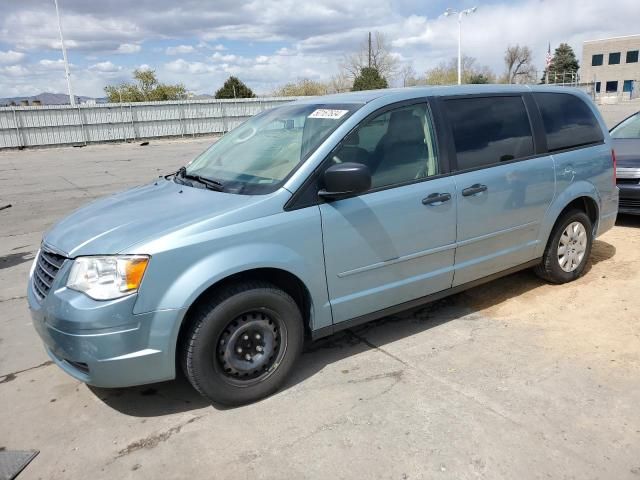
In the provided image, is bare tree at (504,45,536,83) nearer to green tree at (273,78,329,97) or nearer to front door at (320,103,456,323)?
green tree at (273,78,329,97)

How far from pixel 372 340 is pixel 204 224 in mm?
1748

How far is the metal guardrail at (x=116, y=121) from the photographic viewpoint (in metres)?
28.4

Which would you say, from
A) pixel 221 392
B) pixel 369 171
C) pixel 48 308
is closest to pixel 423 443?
pixel 221 392

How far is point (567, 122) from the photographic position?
4746 millimetres

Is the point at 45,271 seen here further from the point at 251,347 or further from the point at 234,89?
the point at 234,89

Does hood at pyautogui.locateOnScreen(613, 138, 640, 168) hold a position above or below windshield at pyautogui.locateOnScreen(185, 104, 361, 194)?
below

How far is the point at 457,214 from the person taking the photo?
12.8 ft

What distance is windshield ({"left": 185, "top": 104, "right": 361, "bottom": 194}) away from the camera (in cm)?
343

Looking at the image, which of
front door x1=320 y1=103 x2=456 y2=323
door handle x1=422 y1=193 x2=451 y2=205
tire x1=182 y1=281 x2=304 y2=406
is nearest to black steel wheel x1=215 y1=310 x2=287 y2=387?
tire x1=182 y1=281 x2=304 y2=406

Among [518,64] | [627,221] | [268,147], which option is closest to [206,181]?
[268,147]

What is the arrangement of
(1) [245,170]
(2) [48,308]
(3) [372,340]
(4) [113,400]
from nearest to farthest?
(2) [48,308] → (4) [113,400] → (1) [245,170] → (3) [372,340]

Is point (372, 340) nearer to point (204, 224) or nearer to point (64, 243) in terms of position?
point (204, 224)

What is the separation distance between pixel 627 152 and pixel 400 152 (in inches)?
210

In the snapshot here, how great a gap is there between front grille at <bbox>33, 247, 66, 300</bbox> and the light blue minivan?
0.02 meters
